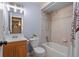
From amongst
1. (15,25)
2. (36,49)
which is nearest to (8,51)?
(15,25)

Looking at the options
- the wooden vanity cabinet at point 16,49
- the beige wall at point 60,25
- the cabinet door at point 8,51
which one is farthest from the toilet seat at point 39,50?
the cabinet door at point 8,51

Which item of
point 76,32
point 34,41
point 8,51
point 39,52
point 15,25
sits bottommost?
point 39,52

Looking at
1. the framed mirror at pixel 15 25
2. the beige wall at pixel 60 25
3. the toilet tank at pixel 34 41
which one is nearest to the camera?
the framed mirror at pixel 15 25

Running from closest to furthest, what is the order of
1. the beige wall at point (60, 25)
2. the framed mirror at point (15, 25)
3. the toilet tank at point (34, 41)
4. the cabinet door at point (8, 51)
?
1. the cabinet door at point (8, 51)
2. the framed mirror at point (15, 25)
3. the toilet tank at point (34, 41)
4. the beige wall at point (60, 25)

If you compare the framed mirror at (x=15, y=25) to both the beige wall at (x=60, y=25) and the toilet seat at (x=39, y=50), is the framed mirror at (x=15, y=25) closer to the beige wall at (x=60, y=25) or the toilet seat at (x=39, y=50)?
the toilet seat at (x=39, y=50)

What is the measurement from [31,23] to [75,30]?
3.68 feet

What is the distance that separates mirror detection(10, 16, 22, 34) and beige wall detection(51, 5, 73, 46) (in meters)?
1.02

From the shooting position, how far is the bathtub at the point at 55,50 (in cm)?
243

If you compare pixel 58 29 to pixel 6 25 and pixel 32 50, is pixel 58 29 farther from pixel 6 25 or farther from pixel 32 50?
pixel 6 25

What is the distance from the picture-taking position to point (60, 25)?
2.88 m

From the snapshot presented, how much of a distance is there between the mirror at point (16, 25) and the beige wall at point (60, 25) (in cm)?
102

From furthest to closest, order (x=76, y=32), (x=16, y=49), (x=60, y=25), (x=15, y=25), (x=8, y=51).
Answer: (x=60, y=25)
(x=15, y=25)
(x=16, y=49)
(x=8, y=51)
(x=76, y=32)

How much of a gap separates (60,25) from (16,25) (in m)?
1.31

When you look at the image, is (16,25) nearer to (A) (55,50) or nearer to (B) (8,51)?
(B) (8,51)
